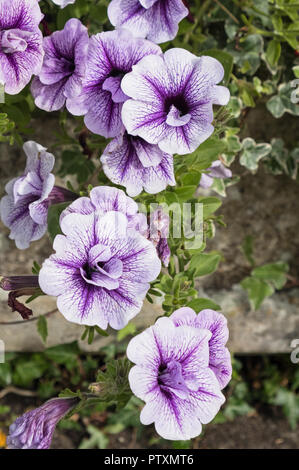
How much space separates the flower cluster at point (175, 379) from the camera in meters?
0.97

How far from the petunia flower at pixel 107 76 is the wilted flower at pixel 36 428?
536 mm

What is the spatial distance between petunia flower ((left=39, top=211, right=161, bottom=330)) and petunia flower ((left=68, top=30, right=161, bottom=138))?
205mm

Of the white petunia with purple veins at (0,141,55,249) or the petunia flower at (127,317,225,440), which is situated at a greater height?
the white petunia with purple veins at (0,141,55,249)

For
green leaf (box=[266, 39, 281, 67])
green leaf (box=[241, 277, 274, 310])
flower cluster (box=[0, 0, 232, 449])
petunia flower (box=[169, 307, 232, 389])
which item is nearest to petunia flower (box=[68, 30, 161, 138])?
flower cluster (box=[0, 0, 232, 449])

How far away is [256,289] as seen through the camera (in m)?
1.69

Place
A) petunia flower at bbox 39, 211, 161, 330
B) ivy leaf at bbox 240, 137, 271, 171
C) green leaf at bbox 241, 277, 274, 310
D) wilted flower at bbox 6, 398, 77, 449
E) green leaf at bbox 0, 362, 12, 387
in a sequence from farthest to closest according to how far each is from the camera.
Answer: green leaf at bbox 0, 362, 12, 387
green leaf at bbox 241, 277, 274, 310
ivy leaf at bbox 240, 137, 271, 171
wilted flower at bbox 6, 398, 77, 449
petunia flower at bbox 39, 211, 161, 330

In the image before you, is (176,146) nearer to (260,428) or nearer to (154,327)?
(154,327)

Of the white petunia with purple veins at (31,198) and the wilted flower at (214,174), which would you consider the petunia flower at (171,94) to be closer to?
the white petunia with purple veins at (31,198)

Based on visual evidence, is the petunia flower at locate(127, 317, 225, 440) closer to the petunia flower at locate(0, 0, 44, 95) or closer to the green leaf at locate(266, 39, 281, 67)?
the petunia flower at locate(0, 0, 44, 95)

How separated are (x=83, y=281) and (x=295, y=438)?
1.30m

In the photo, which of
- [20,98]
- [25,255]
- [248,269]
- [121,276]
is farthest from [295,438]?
[20,98]

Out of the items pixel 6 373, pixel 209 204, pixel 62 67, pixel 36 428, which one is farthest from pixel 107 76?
pixel 6 373

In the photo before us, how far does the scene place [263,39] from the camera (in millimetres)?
1506

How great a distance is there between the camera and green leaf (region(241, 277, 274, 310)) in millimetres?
1680
